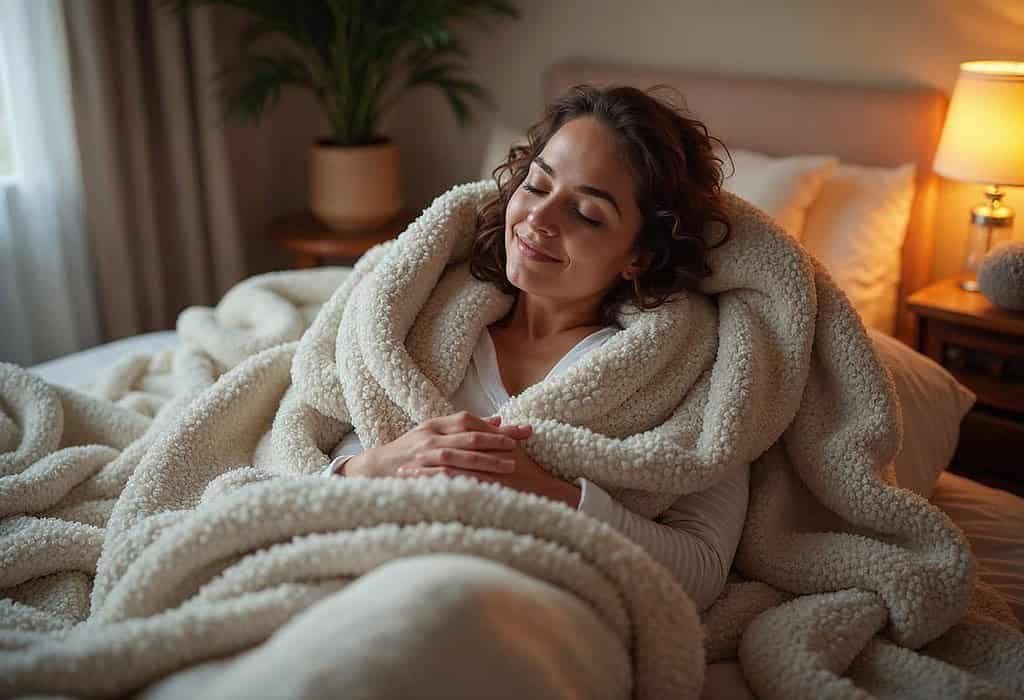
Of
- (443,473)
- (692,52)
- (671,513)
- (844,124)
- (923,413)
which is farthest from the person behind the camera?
(692,52)

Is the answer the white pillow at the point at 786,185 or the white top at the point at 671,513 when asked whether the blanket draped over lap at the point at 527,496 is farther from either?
the white pillow at the point at 786,185

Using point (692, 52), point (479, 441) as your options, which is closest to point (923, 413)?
point (479, 441)

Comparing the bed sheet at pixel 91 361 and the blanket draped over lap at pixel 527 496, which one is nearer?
the blanket draped over lap at pixel 527 496

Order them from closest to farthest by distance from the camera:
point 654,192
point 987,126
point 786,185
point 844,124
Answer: point 654,192 → point 987,126 → point 786,185 → point 844,124

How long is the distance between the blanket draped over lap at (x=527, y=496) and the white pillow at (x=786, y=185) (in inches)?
32.2

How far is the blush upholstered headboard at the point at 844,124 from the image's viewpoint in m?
2.41

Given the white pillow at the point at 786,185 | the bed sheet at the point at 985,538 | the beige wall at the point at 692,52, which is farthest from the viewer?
the beige wall at the point at 692,52

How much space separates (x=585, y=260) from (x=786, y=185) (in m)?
1.04

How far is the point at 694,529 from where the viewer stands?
1.33m

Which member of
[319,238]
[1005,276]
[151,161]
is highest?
[151,161]

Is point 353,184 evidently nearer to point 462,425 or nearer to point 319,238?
point 319,238

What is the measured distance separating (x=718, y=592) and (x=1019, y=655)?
37 cm

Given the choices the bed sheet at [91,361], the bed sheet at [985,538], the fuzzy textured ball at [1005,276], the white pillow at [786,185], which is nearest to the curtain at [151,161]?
the bed sheet at [91,361]

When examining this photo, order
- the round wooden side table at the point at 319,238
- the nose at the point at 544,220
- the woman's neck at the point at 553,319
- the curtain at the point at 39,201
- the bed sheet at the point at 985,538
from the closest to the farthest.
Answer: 1. the bed sheet at the point at 985,538
2. the nose at the point at 544,220
3. the woman's neck at the point at 553,319
4. the curtain at the point at 39,201
5. the round wooden side table at the point at 319,238
